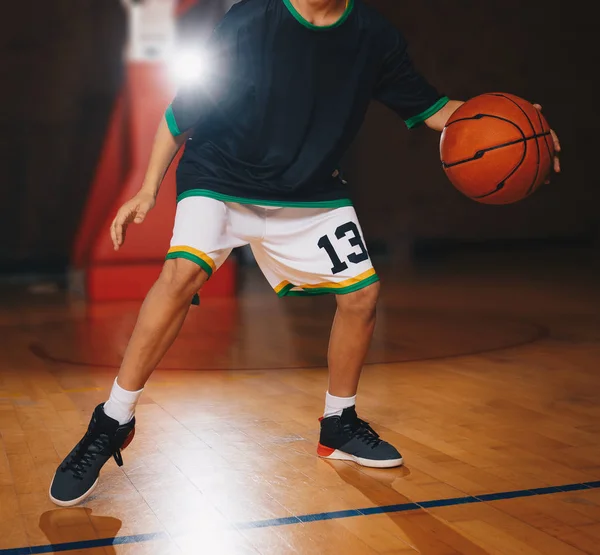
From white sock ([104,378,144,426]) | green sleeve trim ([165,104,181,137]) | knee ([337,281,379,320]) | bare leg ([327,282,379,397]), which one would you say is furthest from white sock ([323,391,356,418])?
green sleeve trim ([165,104,181,137])

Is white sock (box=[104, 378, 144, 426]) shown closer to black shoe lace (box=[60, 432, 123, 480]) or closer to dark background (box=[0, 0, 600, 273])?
black shoe lace (box=[60, 432, 123, 480])

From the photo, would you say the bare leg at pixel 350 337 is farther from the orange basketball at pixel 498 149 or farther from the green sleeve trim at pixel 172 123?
the green sleeve trim at pixel 172 123

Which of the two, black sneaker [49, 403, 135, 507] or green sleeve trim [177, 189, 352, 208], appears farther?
green sleeve trim [177, 189, 352, 208]

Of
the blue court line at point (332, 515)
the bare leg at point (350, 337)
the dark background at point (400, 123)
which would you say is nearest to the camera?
the blue court line at point (332, 515)

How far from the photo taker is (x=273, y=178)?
2.53 meters

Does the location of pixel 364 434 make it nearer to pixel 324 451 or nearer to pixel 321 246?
pixel 324 451

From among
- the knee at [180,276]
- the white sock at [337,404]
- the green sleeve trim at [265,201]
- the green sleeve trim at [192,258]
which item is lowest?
the white sock at [337,404]

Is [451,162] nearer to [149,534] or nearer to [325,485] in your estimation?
[325,485]

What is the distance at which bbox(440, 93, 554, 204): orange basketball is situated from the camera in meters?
2.51

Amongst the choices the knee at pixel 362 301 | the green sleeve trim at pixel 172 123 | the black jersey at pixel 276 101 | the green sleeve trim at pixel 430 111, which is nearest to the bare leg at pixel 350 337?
the knee at pixel 362 301

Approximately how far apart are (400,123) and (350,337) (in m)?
7.06

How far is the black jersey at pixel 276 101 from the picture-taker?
245cm

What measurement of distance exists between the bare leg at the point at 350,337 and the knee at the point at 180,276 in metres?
0.44

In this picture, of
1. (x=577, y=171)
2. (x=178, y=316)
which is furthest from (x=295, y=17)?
(x=577, y=171)
